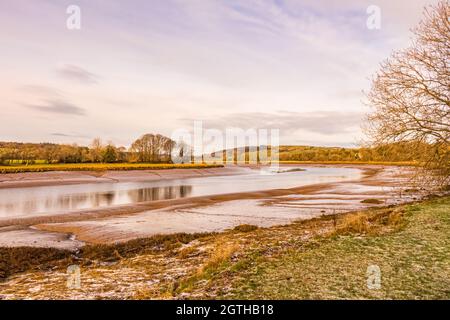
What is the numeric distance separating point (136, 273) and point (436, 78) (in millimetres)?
15888

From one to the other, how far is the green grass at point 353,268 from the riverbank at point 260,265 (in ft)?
0.06

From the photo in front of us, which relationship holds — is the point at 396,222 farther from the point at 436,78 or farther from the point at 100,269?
the point at 100,269

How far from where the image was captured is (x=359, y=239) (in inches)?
378

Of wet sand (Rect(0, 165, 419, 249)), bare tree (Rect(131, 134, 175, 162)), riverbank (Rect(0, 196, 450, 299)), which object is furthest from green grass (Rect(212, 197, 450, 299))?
bare tree (Rect(131, 134, 175, 162))

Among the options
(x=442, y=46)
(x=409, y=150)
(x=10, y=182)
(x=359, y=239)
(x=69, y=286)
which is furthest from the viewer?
(x=10, y=182)

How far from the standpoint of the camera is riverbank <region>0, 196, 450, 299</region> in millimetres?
5953

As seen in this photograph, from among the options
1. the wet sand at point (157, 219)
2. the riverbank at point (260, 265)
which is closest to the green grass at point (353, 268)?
the riverbank at point (260, 265)

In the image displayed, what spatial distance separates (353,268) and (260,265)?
200 centimetres

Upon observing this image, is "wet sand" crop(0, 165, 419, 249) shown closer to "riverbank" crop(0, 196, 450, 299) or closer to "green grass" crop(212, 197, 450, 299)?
"riverbank" crop(0, 196, 450, 299)

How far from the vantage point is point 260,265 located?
7.50 m

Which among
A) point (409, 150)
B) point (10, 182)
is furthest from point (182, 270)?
point (10, 182)

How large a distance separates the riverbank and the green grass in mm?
18

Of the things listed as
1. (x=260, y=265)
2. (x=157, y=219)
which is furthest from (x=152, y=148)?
(x=260, y=265)

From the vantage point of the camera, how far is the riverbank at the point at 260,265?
5.95 meters
